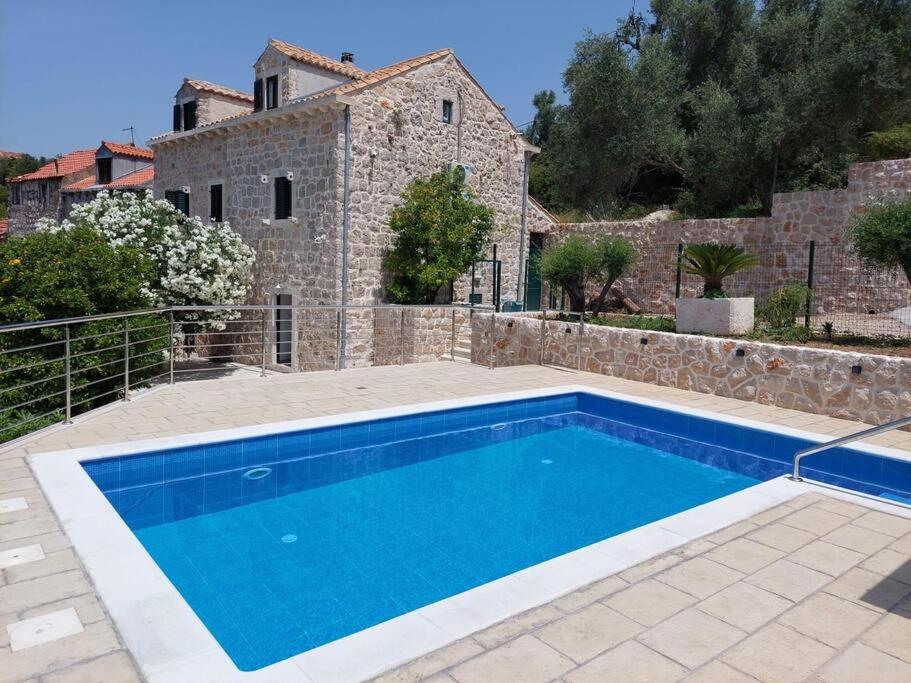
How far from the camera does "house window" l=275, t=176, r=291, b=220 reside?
1652 cm

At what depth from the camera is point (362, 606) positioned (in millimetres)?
3932

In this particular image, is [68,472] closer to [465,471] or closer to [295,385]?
[465,471]

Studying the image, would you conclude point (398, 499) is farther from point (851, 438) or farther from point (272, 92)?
point (272, 92)

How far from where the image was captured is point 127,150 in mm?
A: 28547

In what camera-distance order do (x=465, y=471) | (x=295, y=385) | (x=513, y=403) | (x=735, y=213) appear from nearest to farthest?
(x=465, y=471)
(x=513, y=403)
(x=295, y=385)
(x=735, y=213)

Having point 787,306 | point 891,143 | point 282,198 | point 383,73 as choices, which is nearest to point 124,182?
point 282,198

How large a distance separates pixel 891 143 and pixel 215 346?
17.1 metres

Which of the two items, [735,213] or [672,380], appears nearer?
[672,380]

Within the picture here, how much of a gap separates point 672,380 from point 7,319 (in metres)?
9.90

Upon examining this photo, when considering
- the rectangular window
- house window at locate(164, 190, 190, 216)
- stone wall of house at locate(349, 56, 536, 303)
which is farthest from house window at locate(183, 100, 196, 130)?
stone wall of house at locate(349, 56, 536, 303)

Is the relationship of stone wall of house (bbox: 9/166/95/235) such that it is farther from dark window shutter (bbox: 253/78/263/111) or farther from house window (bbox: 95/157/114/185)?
dark window shutter (bbox: 253/78/263/111)

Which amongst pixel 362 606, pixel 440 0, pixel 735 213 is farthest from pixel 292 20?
pixel 362 606

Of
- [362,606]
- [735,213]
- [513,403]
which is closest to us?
[362,606]

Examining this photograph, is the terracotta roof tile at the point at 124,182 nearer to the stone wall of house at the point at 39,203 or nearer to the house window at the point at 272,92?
the stone wall of house at the point at 39,203
